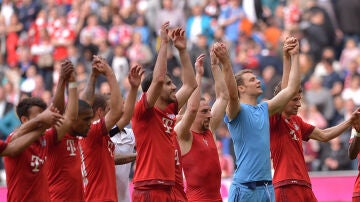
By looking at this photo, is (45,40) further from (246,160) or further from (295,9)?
(246,160)

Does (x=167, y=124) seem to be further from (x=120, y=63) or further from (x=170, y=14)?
(x=170, y=14)

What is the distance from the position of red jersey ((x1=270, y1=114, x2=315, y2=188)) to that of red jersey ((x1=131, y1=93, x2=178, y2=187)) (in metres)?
1.58

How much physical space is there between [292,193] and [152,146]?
6.80 feet

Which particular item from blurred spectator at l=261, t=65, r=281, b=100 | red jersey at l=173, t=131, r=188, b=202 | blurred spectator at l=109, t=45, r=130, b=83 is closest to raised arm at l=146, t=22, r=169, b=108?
red jersey at l=173, t=131, r=188, b=202

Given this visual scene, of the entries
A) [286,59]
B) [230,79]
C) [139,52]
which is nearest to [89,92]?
[230,79]

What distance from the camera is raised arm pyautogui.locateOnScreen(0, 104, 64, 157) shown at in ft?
40.9

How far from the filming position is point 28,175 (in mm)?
12961

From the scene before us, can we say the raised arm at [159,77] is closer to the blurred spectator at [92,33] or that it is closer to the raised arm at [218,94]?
the raised arm at [218,94]

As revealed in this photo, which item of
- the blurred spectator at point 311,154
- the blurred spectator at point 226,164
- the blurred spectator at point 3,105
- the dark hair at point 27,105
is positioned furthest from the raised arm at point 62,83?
the blurred spectator at point 3,105

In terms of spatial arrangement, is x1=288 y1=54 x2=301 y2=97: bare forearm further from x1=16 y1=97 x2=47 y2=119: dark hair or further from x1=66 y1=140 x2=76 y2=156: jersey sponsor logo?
x1=16 y1=97 x2=47 y2=119: dark hair

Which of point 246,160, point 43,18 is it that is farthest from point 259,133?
point 43,18

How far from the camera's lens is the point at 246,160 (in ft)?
46.9

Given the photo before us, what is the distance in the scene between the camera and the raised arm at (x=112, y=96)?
13.8 meters

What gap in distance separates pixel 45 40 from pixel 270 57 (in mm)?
5785
